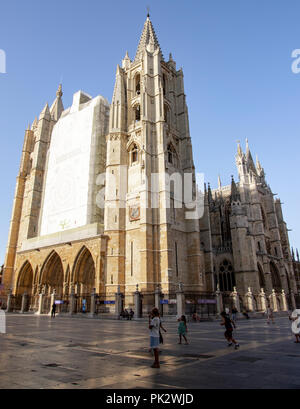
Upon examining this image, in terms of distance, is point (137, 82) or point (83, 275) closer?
point (83, 275)

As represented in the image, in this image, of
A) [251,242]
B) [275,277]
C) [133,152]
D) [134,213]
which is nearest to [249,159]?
[251,242]

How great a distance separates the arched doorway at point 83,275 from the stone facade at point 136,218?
0.35 feet

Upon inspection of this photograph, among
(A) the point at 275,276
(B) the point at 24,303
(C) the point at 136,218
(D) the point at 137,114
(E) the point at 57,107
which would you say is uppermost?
(E) the point at 57,107

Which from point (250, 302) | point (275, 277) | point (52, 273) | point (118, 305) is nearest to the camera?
point (118, 305)

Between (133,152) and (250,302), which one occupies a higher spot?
(133,152)

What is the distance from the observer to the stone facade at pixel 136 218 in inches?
1075

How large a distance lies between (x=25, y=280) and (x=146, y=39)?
33716mm

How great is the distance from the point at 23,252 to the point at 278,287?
35.6 meters

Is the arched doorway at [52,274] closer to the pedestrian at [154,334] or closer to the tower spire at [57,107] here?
the tower spire at [57,107]

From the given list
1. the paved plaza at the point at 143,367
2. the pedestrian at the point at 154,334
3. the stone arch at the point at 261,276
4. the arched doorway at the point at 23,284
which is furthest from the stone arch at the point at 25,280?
the pedestrian at the point at 154,334

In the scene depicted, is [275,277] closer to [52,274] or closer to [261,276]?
[261,276]

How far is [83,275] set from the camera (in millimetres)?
30938

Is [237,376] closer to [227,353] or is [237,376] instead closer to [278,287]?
[227,353]
